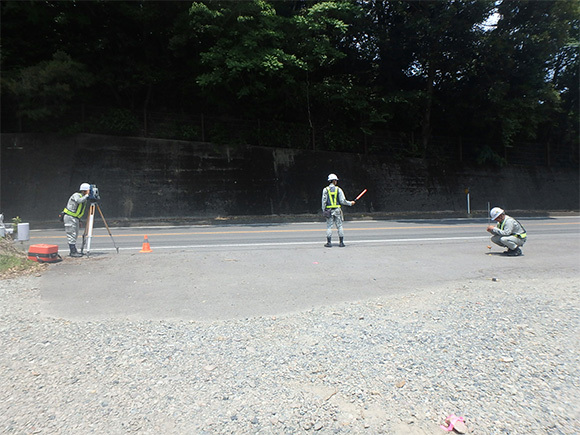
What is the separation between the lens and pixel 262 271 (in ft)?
26.6

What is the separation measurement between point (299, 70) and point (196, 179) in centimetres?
822

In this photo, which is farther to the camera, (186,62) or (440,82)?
(440,82)

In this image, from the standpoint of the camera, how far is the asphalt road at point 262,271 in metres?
5.83

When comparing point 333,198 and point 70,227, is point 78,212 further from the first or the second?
point 333,198

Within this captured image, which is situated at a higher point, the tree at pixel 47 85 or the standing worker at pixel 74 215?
the tree at pixel 47 85

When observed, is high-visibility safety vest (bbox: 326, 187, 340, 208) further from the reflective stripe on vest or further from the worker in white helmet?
the reflective stripe on vest

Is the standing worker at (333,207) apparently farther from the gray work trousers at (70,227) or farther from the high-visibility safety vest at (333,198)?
the gray work trousers at (70,227)

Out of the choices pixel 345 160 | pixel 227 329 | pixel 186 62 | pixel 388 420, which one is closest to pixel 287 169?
pixel 345 160

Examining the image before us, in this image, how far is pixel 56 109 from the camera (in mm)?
19656

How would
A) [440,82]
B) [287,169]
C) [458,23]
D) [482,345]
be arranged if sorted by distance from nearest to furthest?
[482,345] → [458,23] → [287,169] → [440,82]

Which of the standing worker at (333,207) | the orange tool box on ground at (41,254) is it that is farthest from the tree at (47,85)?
the standing worker at (333,207)

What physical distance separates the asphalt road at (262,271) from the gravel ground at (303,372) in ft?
1.93

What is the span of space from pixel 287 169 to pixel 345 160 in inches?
156

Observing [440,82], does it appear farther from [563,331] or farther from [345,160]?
[563,331]
